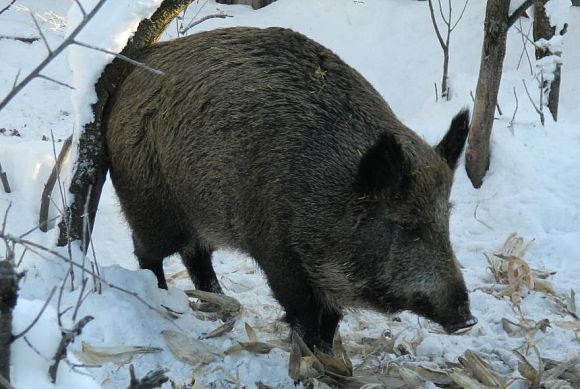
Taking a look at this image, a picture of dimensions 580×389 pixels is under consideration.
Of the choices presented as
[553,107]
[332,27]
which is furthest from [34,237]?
[332,27]

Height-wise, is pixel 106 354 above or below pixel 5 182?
above

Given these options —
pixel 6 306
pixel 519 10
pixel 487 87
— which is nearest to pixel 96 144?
pixel 6 306

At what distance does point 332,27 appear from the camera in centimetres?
1136

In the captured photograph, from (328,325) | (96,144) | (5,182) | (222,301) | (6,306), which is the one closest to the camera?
(6,306)

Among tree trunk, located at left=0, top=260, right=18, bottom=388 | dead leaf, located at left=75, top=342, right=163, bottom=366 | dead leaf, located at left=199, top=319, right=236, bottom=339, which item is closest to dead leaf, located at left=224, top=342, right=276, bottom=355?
dead leaf, located at left=199, top=319, right=236, bottom=339

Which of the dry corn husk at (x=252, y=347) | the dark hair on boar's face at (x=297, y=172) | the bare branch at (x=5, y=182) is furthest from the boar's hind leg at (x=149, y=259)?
the bare branch at (x=5, y=182)

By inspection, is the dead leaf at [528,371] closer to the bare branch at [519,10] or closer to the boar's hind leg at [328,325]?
the boar's hind leg at [328,325]

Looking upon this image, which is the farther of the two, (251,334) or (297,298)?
(251,334)

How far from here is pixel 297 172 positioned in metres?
3.71

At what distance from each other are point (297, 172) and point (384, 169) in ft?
1.38

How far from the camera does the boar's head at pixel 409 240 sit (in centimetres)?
353

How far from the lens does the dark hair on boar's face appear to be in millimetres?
3598

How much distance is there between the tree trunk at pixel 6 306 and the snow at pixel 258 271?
82mm

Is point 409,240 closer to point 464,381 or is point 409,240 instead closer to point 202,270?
point 464,381
